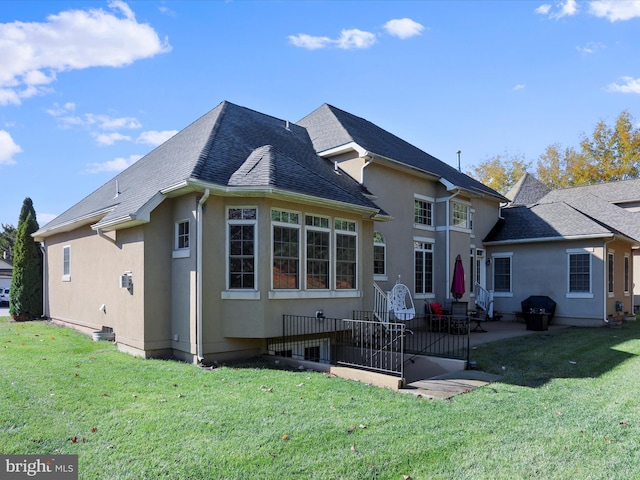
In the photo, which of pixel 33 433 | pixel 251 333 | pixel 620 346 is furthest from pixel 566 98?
pixel 33 433

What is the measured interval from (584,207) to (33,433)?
25221 millimetres

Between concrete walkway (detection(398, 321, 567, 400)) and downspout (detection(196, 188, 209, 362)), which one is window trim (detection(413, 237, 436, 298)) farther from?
downspout (detection(196, 188, 209, 362))

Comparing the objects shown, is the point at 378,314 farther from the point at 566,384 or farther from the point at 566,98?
the point at 566,98

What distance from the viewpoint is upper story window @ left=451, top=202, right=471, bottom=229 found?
17188 millimetres

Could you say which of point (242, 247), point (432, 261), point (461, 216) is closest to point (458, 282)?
point (432, 261)

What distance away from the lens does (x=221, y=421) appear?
5.61 metres

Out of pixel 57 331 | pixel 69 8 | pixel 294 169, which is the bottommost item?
pixel 57 331

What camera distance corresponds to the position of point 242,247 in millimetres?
9594

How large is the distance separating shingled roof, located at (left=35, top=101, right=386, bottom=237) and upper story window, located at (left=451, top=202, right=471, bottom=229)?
5.23 meters

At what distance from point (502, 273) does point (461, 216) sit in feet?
11.9

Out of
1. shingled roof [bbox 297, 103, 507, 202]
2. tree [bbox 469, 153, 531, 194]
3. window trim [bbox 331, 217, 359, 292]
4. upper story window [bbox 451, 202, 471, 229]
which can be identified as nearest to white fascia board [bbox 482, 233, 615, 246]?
upper story window [bbox 451, 202, 471, 229]

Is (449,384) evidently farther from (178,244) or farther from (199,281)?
(178,244)

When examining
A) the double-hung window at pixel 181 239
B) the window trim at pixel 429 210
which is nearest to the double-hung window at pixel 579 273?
the window trim at pixel 429 210

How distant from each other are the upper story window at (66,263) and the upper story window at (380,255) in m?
10.9
